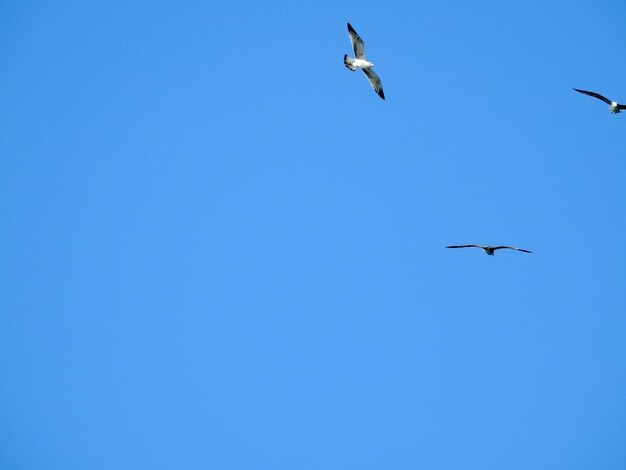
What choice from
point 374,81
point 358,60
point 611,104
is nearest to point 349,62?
point 358,60

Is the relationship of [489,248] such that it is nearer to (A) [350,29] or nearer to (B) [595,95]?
(B) [595,95]

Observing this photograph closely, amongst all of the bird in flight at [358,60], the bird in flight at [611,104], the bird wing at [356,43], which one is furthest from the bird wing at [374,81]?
the bird in flight at [611,104]

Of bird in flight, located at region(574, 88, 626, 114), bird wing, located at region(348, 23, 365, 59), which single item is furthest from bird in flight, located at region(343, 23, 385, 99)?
bird in flight, located at region(574, 88, 626, 114)

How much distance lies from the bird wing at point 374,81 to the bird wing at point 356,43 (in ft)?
2.45

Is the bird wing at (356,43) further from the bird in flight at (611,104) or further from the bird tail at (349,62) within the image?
the bird in flight at (611,104)

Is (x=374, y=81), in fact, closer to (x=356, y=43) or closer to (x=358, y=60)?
(x=358, y=60)

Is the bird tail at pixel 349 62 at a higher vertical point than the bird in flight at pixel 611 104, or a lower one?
higher

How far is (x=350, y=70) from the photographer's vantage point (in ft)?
91.6

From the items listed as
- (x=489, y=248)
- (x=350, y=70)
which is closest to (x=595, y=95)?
(x=489, y=248)

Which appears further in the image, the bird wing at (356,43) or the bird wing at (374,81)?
the bird wing at (374,81)

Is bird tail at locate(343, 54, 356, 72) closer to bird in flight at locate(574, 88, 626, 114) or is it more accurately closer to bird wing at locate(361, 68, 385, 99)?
bird wing at locate(361, 68, 385, 99)

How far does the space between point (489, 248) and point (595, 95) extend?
6313 mm

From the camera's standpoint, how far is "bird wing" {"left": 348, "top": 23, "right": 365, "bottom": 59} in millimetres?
27672

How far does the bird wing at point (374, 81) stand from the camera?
2900 cm
